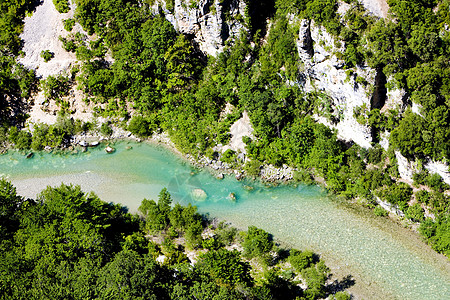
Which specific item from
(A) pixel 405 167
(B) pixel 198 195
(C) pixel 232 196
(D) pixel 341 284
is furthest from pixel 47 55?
(A) pixel 405 167

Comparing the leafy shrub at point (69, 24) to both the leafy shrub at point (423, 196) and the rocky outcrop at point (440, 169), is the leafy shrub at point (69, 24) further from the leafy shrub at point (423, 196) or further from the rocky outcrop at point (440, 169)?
the leafy shrub at point (423, 196)

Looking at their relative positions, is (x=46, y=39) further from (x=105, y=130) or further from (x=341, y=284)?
(x=341, y=284)

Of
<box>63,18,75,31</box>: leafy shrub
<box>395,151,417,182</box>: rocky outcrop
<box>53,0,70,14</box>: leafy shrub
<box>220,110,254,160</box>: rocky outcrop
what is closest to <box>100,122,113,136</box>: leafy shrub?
<box>63,18,75,31</box>: leafy shrub

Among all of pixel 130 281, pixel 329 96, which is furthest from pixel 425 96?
pixel 130 281

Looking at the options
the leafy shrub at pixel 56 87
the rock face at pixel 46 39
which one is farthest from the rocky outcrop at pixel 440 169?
the rock face at pixel 46 39

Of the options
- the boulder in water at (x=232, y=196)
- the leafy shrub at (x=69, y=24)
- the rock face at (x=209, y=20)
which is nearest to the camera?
the boulder in water at (x=232, y=196)

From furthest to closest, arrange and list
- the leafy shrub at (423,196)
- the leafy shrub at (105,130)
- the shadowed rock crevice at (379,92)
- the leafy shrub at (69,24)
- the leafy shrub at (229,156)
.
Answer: the leafy shrub at (69,24) → the leafy shrub at (105,130) → the leafy shrub at (229,156) → the shadowed rock crevice at (379,92) → the leafy shrub at (423,196)

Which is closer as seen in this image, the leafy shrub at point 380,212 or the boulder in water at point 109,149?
the leafy shrub at point 380,212
